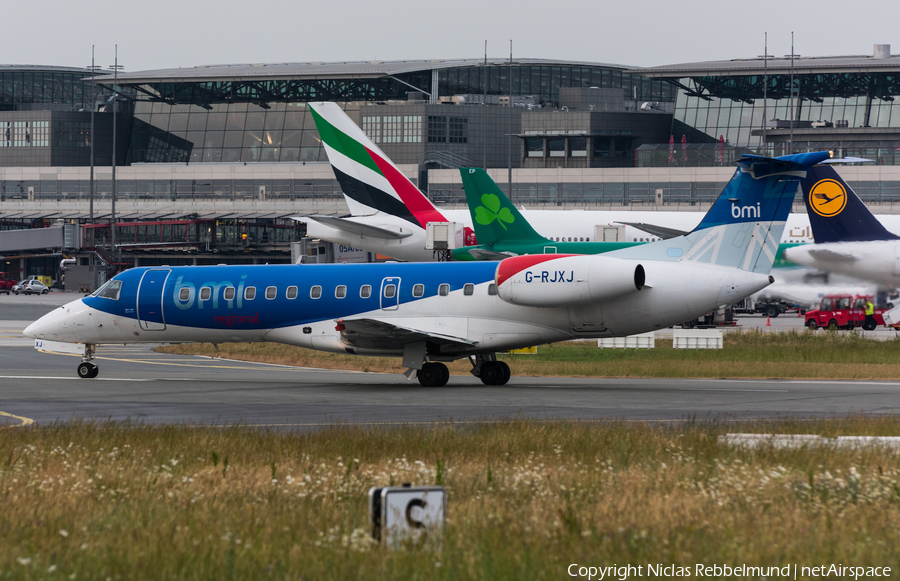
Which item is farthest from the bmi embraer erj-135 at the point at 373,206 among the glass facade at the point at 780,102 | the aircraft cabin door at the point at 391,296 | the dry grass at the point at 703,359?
the glass facade at the point at 780,102

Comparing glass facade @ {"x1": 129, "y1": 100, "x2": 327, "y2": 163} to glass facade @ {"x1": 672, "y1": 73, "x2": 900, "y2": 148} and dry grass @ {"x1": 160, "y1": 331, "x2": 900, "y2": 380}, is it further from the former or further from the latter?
Answer: dry grass @ {"x1": 160, "y1": 331, "x2": 900, "y2": 380}

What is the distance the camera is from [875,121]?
114 m

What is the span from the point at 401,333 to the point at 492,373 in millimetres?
3230

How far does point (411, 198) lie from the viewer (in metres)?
50.7

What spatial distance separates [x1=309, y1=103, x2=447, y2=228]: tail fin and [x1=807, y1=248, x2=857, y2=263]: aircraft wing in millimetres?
21254

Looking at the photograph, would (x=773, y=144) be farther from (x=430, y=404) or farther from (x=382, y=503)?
(x=382, y=503)

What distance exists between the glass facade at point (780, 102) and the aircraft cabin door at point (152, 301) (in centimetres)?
9378

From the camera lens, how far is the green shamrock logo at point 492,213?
42438 millimetres

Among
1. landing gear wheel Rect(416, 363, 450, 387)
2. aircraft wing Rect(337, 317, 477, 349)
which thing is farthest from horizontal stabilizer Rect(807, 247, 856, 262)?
landing gear wheel Rect(416, 363, 450, 387)

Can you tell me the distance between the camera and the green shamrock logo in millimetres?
42438

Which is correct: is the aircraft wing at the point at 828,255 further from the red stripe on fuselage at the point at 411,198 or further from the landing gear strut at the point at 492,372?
the red stripe on fuselage at the point at 411,198

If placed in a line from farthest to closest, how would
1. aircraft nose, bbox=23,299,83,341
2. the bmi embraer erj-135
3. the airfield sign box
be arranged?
the bmi embraer erj-135
aircraft nose, bbox=23,299,83,341
the airfield sign box

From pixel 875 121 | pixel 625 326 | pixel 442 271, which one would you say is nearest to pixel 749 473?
pixel 625 326

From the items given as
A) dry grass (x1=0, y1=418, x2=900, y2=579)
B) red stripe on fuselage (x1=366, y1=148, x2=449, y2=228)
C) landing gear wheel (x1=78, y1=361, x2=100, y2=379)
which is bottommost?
landing gear wheel (x1=78, y1=361, x2=100, y2=379)
